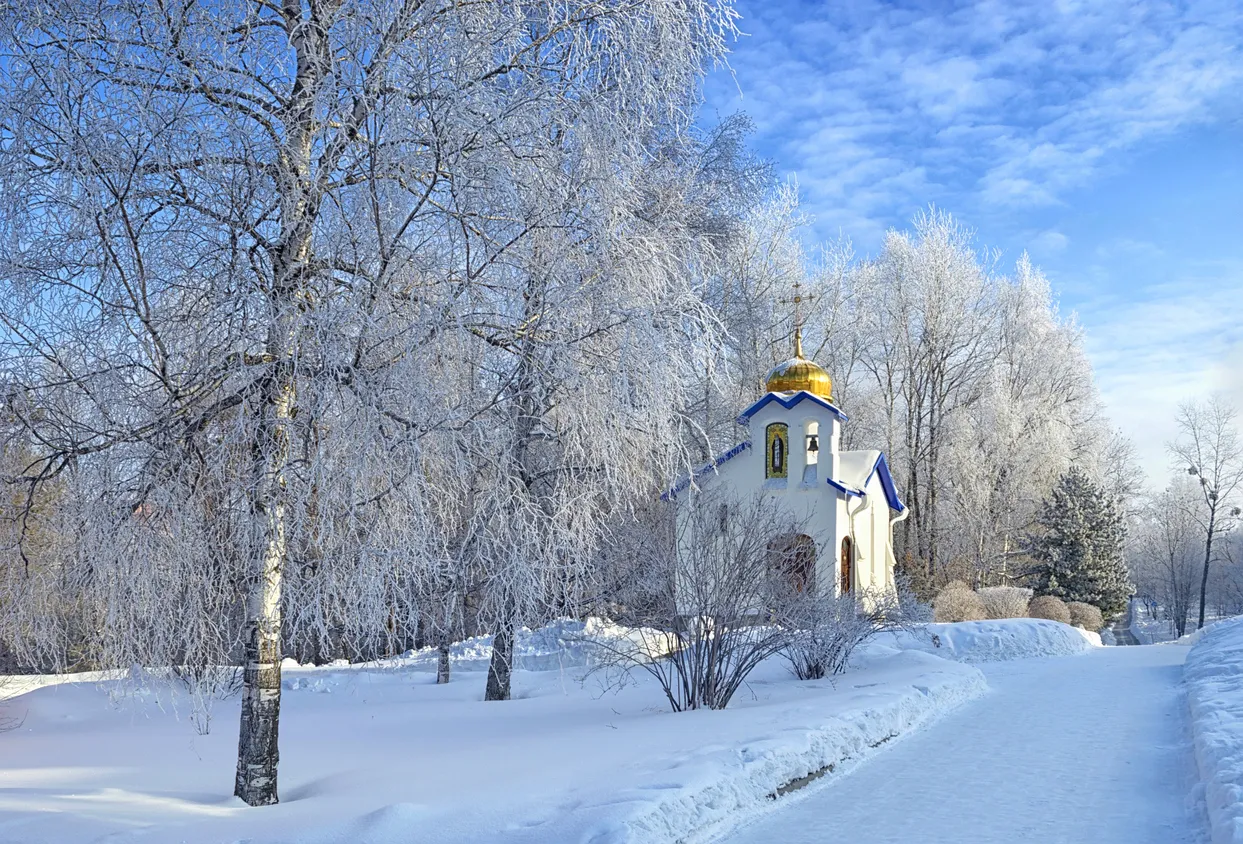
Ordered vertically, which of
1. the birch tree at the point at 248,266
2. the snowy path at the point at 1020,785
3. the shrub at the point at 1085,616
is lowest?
the snowy path at the point at 1020,785

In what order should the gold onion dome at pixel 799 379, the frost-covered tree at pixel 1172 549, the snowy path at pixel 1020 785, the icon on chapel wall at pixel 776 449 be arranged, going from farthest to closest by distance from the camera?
1. the frost-covered tree at pixel 1172 549
2. the gold onion dome at pixel 799 379
3. the icon on chapel wall at pixel 776 449
4. the snowy path at pixel 1020 785

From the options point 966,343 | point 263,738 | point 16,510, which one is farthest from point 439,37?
point 966,343

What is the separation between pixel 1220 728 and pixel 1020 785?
2.67 metres

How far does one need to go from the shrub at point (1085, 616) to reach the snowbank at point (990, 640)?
677cm

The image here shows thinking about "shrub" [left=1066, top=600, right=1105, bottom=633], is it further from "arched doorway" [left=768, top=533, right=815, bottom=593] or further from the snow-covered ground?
"arched doorway" [left=768, top=533, right=815, bottom=593]

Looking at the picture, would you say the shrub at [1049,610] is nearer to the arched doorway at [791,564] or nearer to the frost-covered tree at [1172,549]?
the arched doorway at [791,564]

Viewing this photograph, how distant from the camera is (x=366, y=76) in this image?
19.7 feet

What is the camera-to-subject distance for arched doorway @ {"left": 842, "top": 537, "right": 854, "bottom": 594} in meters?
22.2

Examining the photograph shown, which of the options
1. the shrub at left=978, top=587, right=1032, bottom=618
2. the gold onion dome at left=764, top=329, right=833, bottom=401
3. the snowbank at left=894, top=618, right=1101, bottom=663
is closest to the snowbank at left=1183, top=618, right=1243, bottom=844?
the snowbank at left=894, top=618, right=1101, bottom=663

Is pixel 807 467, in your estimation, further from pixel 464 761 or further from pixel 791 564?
pixel 464 761

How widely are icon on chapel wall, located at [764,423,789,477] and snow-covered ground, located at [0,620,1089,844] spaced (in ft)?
26.4

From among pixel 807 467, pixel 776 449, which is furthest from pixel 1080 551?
pixel 776 449

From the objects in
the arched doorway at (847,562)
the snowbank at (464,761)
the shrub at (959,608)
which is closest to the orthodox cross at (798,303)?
the arched doorway at (847,562)

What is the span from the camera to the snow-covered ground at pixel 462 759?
5613 mm
